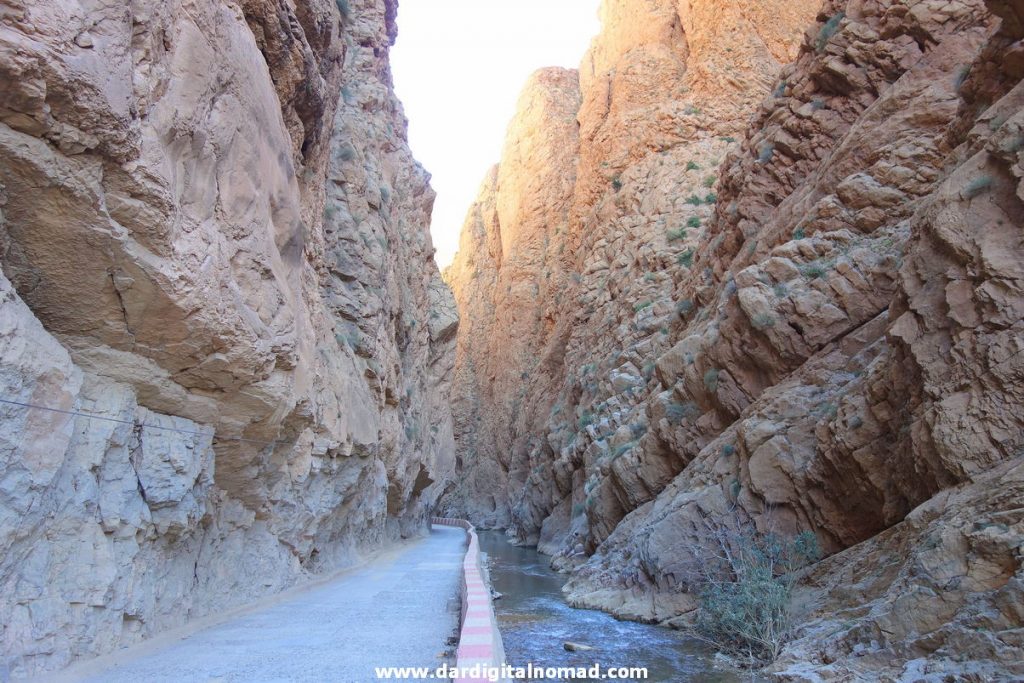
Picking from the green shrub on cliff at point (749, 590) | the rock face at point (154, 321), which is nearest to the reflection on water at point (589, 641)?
the green shrub on cliff at point (749, 590)

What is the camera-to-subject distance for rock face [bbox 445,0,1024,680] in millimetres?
6477

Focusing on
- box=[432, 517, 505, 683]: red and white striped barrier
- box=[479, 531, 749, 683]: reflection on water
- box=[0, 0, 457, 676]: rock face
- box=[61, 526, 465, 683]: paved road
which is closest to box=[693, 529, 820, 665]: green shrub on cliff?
box=[479, 531, 749, 683]: reflection on water

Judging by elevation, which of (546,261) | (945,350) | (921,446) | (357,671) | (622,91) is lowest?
(357,671)

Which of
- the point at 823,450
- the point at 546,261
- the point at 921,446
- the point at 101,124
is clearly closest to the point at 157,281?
the point at 101,124

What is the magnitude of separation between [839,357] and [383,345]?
40.0 ft

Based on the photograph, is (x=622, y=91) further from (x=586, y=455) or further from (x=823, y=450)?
(x=823, y=450)

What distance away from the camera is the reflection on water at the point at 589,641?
898 centimetres

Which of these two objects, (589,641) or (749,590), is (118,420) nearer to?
(589,641)

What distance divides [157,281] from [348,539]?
36.7 feet

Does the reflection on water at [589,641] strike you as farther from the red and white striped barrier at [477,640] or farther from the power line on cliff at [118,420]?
the power line on cliff at [118,420]

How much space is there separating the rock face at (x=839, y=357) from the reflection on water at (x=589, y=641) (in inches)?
34.5

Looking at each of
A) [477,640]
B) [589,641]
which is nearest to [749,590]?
[589,641]

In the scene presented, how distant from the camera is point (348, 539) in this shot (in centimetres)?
1605

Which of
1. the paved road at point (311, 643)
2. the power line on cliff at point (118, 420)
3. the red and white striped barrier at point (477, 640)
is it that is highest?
the power line on cliff at point (118, 420)
